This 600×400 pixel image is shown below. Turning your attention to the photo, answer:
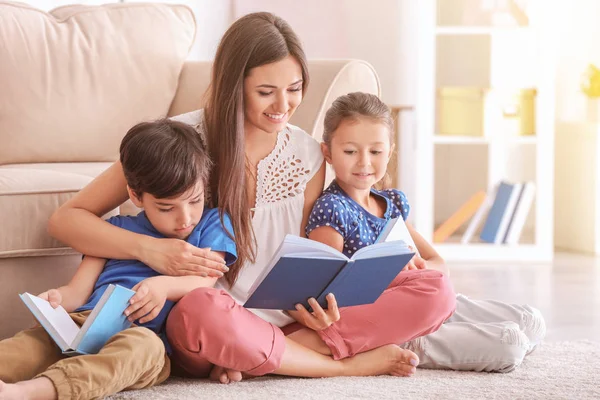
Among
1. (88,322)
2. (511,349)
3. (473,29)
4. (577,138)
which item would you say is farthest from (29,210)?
(577,138)

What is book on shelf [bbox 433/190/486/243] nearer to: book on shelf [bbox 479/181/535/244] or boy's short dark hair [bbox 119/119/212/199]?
book on shelf [bbox 479/181/535/244]

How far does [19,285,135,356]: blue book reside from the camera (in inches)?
58.2

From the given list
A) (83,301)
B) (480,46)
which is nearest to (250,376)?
(83,301)

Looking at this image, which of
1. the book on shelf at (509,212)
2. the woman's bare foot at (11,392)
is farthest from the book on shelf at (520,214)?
the woman's bare foot at (11,392)

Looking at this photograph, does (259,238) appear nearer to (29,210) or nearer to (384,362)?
(384,362)

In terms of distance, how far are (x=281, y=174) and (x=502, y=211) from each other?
1.97m

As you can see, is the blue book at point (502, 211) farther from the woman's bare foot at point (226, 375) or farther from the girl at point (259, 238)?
the woman's bare foot at point (226, 375)

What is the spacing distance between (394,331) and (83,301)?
22.0 inches

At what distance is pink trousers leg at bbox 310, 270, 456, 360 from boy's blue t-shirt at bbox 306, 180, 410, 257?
109mm

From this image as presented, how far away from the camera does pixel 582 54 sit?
386cm

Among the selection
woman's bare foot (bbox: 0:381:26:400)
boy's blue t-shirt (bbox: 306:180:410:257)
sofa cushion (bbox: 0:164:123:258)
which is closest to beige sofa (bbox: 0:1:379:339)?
sofa cushion (bbox: 0:164:123:258)

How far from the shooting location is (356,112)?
5.91 ft

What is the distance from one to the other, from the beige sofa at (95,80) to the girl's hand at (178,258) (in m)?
0.59

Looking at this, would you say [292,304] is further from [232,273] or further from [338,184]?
[338,184]
